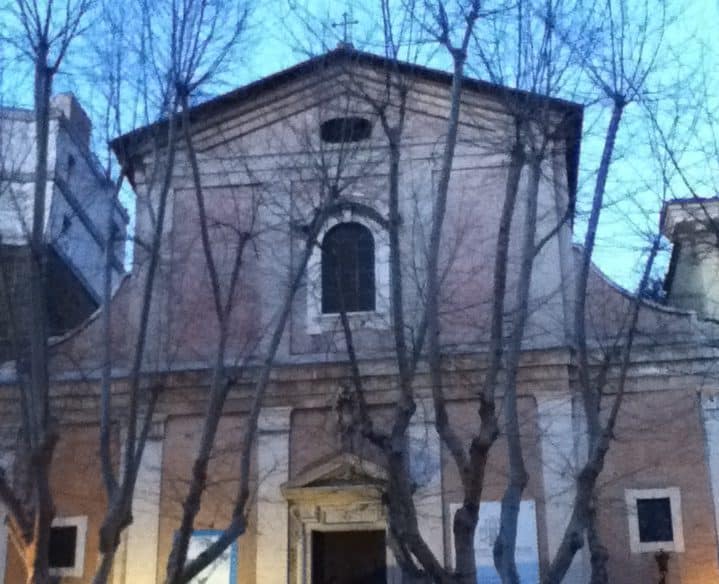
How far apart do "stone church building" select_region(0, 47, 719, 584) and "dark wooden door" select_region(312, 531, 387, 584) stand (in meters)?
0.03

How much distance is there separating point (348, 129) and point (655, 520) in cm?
573

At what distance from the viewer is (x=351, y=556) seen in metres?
14.7

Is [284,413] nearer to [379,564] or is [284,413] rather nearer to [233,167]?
[379,564]

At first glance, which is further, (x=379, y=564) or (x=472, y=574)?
(x=379, y=564)

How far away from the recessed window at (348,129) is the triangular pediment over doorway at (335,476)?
3.79 meters

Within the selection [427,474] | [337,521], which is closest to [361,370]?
[427,474]

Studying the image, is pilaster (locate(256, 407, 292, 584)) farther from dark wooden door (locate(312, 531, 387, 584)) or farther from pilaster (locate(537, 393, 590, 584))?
pilaster (locate(537, 393, 590, 584))

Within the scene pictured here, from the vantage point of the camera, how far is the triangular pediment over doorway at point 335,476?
1362 cm

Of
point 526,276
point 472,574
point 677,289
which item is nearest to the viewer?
point 472,574

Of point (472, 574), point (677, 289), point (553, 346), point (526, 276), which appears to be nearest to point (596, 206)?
point (526, 276)

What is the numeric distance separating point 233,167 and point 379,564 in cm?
560

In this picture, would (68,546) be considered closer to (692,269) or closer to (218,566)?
(218,566)

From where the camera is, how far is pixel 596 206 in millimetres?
9812

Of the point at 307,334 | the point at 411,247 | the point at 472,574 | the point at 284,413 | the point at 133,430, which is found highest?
the point at 411,247
